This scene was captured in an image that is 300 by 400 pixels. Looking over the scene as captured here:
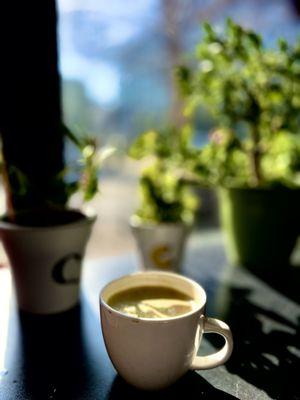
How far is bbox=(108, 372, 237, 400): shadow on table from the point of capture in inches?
15.0

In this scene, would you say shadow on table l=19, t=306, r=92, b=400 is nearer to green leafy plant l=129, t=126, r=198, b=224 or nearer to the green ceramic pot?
green leafy plant l=129, t=126, r=198, b=224

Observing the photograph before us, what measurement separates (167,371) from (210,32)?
0.55 m

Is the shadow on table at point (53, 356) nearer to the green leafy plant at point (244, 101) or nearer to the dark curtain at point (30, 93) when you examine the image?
the dark curtain at point (30, 93)

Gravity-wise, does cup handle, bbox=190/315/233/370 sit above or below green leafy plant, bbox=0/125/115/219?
below

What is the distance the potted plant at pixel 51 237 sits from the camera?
1.63ft

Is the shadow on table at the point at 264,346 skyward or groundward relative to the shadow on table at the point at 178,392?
groundward

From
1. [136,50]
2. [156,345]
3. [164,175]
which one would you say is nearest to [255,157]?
[164,175]

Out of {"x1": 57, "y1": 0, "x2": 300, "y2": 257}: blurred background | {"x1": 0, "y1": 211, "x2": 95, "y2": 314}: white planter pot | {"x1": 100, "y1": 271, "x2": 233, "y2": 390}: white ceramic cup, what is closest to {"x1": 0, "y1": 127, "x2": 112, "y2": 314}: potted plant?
{"x1": 0, "y1": 211, "x2": 95, "y2": 314}: white planter pot

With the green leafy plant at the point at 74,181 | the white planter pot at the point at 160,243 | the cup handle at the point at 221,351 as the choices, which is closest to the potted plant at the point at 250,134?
the white planter pot at the point at 160,243

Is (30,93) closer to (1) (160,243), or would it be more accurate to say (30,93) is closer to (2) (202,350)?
(1) (160,243)

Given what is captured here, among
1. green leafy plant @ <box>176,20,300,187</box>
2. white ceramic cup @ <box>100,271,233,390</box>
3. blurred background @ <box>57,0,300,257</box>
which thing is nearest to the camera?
white ceramic cup @ <box>100,271,233,390</box>

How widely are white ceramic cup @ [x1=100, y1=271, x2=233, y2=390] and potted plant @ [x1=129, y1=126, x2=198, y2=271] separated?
30cm

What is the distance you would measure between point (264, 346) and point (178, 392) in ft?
0.51

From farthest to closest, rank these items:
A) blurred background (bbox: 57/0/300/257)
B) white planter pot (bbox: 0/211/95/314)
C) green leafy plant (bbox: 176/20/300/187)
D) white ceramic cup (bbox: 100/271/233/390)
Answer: blurred background (bbox: 57/0/300/257) → green leafy plant (bbox: 176/20/300/187) → white planter pot (bbox: 0/211/95/314) → white ceramic cup (bbox: 100/271/233/390)
